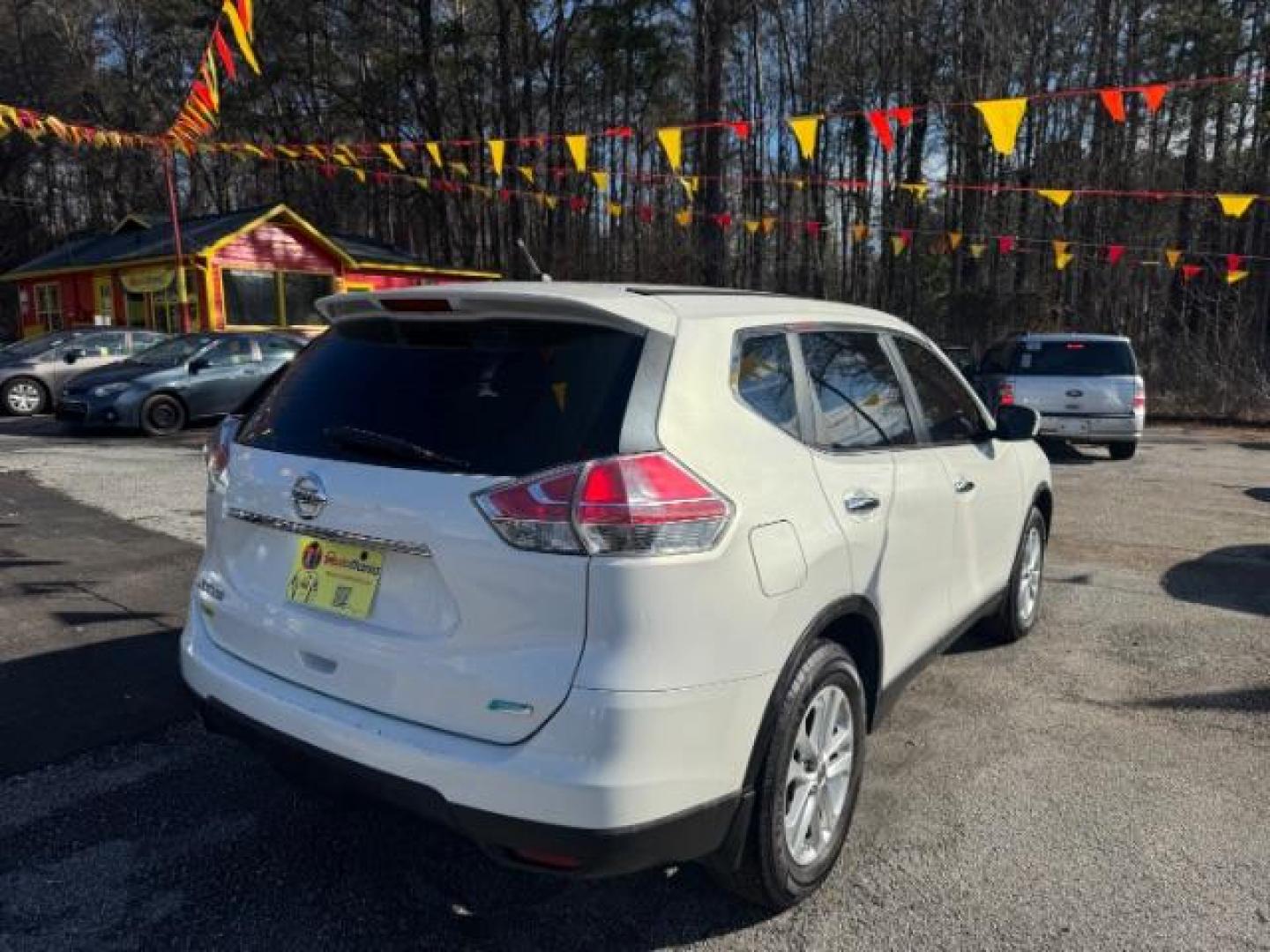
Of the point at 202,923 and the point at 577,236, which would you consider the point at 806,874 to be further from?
the point at 577,236

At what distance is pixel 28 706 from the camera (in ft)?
12.6

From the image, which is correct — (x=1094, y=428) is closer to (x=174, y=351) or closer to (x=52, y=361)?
(x=174, y=351)

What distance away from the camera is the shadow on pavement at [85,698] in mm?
3541

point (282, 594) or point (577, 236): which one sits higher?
point (577, 236)

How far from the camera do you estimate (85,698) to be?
3.93 meters

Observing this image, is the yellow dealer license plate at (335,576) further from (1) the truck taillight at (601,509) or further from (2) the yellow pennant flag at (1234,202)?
(2) the yellow pennant flag at (1234,202)

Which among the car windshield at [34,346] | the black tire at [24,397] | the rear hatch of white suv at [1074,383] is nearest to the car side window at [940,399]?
the rear hatch of white suv at [1074,383]

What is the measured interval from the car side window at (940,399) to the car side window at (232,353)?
12.6m

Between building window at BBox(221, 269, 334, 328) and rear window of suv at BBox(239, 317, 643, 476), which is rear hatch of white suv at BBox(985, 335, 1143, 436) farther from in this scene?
building window at BBox(221, 269, 334, 328)

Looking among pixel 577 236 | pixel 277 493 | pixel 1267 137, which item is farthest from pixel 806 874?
pixel 577 236

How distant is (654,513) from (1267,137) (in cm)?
2775

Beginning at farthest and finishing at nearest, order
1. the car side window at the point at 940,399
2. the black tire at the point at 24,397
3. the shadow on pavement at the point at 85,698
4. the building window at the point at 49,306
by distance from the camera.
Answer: the building window at the point at 49,306
the black tire at the point at 24,397
the car side window at the point at 940,399
the shadow on pavement at the point at 85,698

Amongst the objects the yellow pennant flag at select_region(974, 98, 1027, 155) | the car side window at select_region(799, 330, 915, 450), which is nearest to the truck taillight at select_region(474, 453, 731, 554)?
the car side window at select_region(799, 330, 915, 450)

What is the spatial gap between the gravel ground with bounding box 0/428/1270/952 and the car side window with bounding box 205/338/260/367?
458 inches
